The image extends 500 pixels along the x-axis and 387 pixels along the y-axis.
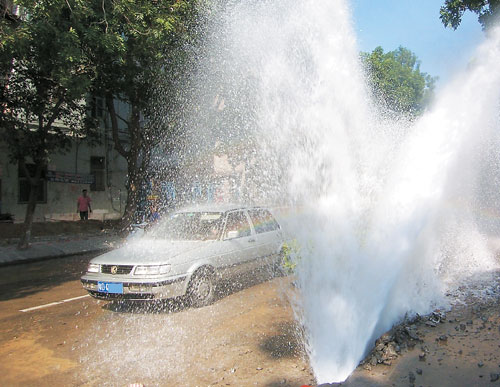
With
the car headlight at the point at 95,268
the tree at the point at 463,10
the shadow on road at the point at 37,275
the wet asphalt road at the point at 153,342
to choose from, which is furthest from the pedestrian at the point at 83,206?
the tree at the point at 463,10

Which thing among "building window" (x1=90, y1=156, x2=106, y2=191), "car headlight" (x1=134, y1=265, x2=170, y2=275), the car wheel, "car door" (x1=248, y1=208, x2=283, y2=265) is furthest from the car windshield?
"building window" (x1=90, y1=156, x2=106, y2=191)

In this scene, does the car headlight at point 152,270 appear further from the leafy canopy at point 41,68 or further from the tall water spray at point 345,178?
the leafy canopy at point 41,68

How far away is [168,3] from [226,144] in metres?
5.49

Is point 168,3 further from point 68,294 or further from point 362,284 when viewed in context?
point 362,284

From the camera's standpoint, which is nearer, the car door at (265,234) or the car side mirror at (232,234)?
the car side mirror at (232,234)

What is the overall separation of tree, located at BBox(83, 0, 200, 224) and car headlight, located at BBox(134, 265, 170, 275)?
5.80 m

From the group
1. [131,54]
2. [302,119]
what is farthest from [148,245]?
[131,54]

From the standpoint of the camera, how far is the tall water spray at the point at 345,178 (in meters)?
4.07

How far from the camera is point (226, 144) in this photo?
589 inches

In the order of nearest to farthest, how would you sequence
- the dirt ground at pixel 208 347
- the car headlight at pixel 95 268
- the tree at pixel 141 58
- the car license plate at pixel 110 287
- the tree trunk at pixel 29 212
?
the dirt ground at pixel 208 347 → the car license plate at pixel 110 287 → the car headlight at pixel 95 268 → the tree at pixel 141 58 → the tree trunk at pixel 29 212

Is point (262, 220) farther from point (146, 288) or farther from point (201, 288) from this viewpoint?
point (146, 288)

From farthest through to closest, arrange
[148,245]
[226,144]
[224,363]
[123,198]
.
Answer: [123,198]
[226,144]
[148,245]
[224,363]

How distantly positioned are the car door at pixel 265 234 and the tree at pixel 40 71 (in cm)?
515

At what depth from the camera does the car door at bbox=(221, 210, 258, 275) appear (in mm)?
6203
